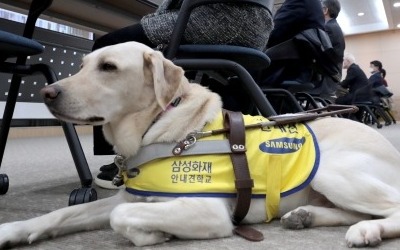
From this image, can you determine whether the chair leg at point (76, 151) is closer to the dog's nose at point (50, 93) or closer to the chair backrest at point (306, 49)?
the dog's nose at point (50, 93)

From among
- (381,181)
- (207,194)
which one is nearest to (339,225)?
(381,181)

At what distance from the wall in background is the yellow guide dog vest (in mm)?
12827

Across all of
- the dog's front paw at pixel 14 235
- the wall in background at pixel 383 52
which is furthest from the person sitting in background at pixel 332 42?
the wall in background at pixel 383 52

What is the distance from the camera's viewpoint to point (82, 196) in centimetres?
122

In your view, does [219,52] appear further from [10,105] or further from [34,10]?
[10,105]

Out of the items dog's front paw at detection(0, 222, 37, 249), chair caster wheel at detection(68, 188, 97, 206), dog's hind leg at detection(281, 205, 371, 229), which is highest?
dog's front paw at detection(0, 222, 37, 249)

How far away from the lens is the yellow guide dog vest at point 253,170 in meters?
0.98

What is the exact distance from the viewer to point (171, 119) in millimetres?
1062

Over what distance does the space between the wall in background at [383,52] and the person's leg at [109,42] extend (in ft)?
41.2

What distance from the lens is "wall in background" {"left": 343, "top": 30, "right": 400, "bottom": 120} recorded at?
1273cm

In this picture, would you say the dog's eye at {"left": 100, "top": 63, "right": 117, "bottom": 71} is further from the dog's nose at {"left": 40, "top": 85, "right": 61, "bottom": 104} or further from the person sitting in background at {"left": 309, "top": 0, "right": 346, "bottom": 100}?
the person sitting in background at {"left": 309, "top": 0, "right": 346, "bottom": 100}

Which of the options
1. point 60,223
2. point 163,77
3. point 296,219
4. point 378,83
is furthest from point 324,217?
point 378,83

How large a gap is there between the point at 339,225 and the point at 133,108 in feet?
2.06

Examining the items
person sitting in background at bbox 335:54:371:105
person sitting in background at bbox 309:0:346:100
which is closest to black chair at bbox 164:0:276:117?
person sitting in background at bbox 309:0:346:100
